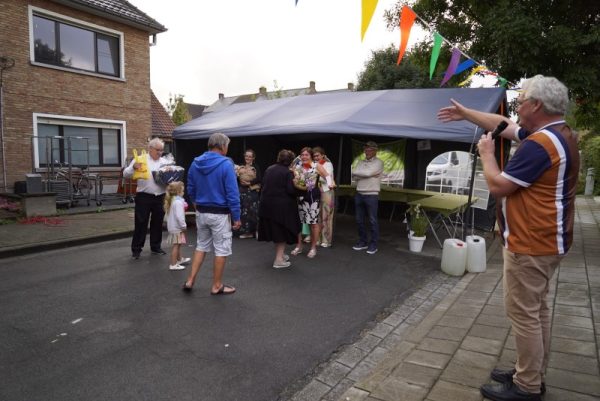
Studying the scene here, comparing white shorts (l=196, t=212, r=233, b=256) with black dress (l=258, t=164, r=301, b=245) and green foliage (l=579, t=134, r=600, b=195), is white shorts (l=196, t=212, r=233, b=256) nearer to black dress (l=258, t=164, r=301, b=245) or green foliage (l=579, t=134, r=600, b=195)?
black dress (l=258, t=164, r=301, b=245)

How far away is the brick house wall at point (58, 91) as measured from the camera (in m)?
10.6

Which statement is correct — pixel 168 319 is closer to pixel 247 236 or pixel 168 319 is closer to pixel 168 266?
pixel 168 266

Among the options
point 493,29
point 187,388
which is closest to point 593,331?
point 187,388

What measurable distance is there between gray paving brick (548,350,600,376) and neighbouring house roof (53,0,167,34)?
539 inches

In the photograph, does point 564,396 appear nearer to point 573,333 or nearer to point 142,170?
point 573,333

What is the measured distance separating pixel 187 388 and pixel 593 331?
3.27 metres

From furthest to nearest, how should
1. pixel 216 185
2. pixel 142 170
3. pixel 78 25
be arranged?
1. pixel 78 25
2. pixel 142 170
3. pixel 216 185

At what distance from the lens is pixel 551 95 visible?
2.10 m

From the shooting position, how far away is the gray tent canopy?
598cm

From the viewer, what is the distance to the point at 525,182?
6.82 feet

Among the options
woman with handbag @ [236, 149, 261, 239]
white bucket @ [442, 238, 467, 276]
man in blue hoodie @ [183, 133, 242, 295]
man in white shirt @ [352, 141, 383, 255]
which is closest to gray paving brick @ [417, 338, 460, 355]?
man in blue hoodie @ [183, 133, 242, 295]

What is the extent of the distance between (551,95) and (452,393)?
5.97ft

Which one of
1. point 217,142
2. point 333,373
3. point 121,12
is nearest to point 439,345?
point 333,373

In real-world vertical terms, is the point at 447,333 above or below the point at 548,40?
below
